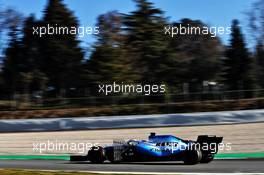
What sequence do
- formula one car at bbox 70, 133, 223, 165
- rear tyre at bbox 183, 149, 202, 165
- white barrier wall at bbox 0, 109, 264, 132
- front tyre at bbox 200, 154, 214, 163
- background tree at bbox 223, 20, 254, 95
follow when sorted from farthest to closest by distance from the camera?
background tree at bbox 223, 20, 254, 95, white barrier wall at bbox 0, 109, 264, 132, front tyre at bbox 200, 154, 214, 163, formula one car at bbox 70, 133, 223, 165, rear tyre at bbox 183, 149, 202, 165

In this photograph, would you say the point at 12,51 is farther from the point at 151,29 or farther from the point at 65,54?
the point at 151,29

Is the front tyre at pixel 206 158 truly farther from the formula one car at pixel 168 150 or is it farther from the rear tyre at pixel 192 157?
the rear tyre at pixel 192 157

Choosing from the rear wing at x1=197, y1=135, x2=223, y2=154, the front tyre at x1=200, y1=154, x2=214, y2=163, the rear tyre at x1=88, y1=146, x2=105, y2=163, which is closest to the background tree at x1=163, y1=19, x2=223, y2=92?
the rear tyre at x1=88, y1=146, x2=105, y2=163

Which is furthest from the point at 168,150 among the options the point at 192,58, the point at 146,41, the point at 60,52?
the point at 192,58

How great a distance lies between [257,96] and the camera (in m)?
29.0

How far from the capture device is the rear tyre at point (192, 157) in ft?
46.3

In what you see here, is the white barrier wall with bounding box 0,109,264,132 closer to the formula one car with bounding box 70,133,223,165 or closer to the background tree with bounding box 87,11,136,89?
the formula one car with bounding box 70,133,223,165

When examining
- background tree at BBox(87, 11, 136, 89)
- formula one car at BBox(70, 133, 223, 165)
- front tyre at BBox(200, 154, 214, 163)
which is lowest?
front tyre at BBox(200, 154, 214, 163)

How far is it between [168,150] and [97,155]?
2.44 metres

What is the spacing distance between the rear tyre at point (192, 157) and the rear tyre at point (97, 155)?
109 inches

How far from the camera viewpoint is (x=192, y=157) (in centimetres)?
1421

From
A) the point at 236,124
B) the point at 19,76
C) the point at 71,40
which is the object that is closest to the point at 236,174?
the point at 236,124

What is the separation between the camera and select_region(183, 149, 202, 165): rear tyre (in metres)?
14.1

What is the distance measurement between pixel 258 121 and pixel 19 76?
1138 inches
